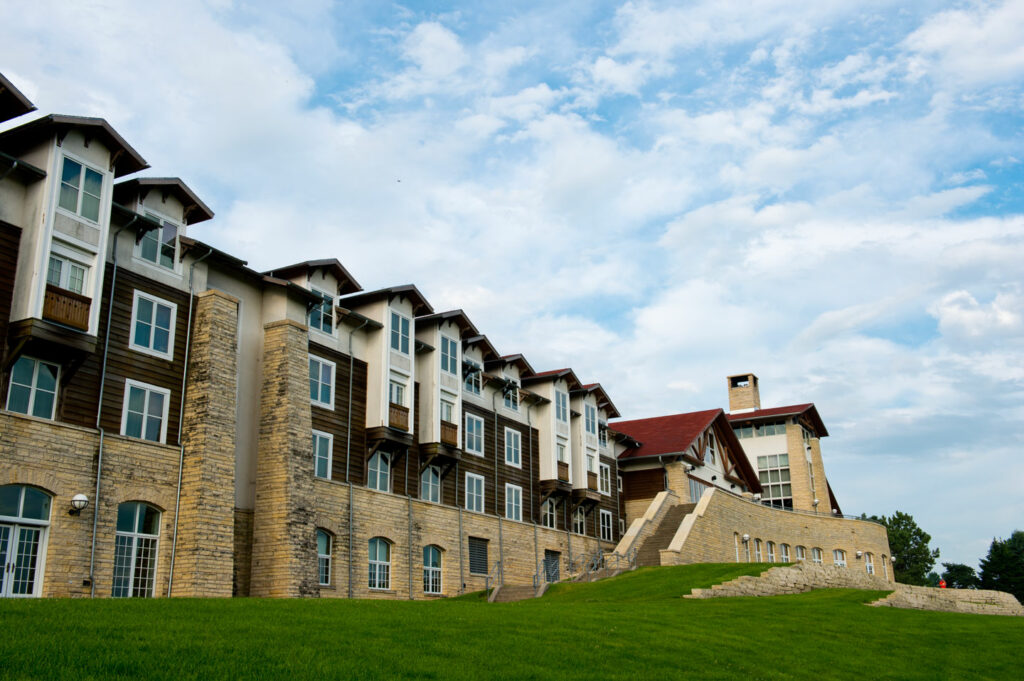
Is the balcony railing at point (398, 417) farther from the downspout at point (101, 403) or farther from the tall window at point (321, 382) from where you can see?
the downspout at point (101, 403)

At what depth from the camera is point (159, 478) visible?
25422 mm

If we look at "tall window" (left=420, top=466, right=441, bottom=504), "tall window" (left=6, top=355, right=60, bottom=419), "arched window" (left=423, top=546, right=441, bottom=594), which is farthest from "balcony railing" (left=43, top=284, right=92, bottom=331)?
"arched window" (left=423, top=546, right=441, bottom=594)

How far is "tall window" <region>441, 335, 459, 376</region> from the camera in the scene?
126 ft

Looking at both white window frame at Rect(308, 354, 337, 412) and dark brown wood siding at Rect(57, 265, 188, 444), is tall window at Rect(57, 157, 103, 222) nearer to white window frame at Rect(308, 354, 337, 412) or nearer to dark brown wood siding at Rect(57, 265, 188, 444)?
dark brown wood siding at Rect(57, 265, 188, 444)

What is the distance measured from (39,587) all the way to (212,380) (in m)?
7.30

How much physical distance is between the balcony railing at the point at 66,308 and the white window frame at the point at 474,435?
1909 centimetres

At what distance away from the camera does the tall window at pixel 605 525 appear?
49938 mm

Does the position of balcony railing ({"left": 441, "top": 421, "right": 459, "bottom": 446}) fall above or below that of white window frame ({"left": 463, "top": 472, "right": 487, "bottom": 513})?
above

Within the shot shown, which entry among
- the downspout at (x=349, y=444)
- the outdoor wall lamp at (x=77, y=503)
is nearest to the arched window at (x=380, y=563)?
the downspout at (x=349, y=444)

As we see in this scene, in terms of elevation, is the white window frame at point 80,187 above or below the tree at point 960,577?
above

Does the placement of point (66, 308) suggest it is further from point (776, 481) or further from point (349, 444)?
point (776, 481)

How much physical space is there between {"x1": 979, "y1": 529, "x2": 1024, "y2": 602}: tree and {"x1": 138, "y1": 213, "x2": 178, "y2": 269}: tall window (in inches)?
3735

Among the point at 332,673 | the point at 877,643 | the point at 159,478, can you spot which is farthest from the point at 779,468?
the point at 332,673

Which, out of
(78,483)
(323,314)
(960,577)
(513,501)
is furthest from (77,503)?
(960,577)
